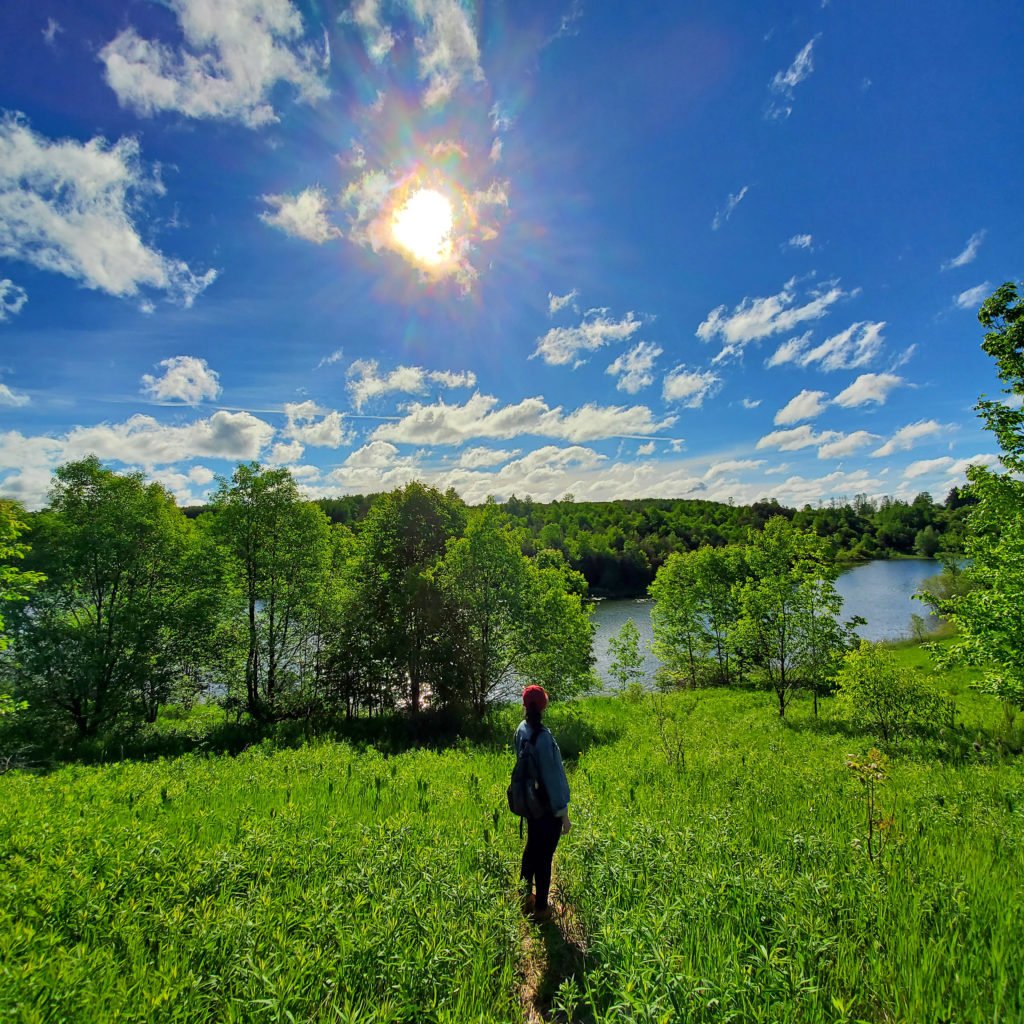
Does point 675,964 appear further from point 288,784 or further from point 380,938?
point 288,784

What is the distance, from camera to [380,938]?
3.66 metres

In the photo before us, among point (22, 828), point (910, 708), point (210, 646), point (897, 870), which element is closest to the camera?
point (897, 870)

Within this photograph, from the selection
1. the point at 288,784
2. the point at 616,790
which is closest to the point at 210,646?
the point at 288,784

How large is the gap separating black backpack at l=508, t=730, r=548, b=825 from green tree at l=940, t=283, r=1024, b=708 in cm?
1281

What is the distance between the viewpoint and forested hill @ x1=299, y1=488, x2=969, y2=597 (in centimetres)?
9044

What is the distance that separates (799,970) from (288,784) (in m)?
8.34

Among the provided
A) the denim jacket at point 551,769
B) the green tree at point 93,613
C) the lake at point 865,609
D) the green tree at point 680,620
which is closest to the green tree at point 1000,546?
the denim jacket at point 551,769

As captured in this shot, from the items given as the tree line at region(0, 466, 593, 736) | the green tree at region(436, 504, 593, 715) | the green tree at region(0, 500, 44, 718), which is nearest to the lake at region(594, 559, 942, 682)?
the green tree at region(436, 504, 593, 715)

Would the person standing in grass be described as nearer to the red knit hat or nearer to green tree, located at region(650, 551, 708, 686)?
the red knit hat

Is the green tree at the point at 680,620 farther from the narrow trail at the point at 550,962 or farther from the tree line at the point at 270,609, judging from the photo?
the narrow trail at the point at 550,962

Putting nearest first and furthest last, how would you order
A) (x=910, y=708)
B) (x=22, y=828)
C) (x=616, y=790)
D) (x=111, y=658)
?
(x=22, y=828) < (x=616, y=790) < (x=910, y=708) < (x=111, y=658)

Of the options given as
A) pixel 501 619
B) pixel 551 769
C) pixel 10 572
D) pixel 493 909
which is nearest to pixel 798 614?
pixel 501 619

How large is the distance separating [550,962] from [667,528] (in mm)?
121080

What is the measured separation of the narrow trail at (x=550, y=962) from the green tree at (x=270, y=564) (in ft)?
65.0
